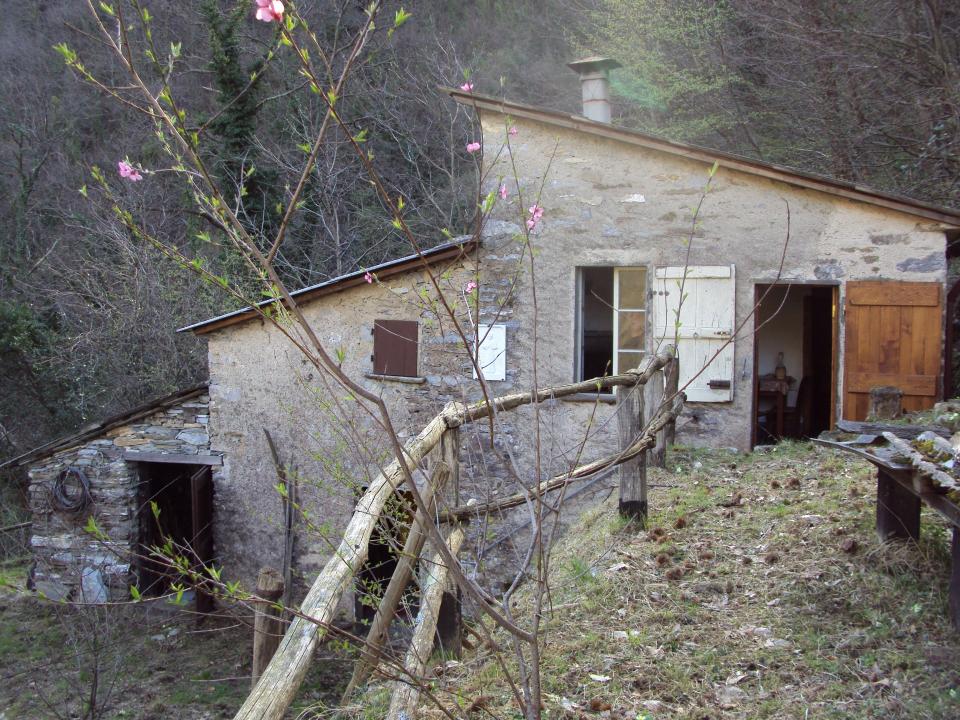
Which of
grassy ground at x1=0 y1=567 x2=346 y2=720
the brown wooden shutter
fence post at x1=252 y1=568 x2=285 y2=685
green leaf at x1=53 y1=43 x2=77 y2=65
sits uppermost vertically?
green leaf at x1=53 y1=43 x2=77 y2=65

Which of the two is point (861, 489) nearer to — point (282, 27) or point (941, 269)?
point (941, 269)

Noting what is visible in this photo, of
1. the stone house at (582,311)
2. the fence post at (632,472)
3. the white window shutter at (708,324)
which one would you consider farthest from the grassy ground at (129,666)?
the white window shutter at (708,324)

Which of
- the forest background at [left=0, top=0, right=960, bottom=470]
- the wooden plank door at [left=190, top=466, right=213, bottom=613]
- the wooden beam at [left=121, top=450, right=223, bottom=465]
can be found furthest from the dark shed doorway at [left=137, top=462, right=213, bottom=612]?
the forest background at [left=0, top=0, right=960, bottom=470]

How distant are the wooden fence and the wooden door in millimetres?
3264

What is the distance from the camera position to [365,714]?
341 cm

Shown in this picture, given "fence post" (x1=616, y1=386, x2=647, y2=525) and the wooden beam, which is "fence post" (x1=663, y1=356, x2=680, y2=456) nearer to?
"fence post" (x1=616, y1=386, x2=647, y2=525)

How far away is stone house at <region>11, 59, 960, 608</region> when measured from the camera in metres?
7.77

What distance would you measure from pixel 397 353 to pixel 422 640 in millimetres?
6105

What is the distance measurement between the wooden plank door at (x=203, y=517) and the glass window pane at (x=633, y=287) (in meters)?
5.08

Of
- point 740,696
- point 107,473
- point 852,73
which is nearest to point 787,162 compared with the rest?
point 852,73

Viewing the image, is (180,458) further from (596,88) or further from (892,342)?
(892,342)

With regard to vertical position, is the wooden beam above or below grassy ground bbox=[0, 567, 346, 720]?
above

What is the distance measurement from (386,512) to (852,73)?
11.1m

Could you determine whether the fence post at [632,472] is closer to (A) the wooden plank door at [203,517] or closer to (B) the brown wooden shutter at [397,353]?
(B) the brown wooden shutter at [397,353]
